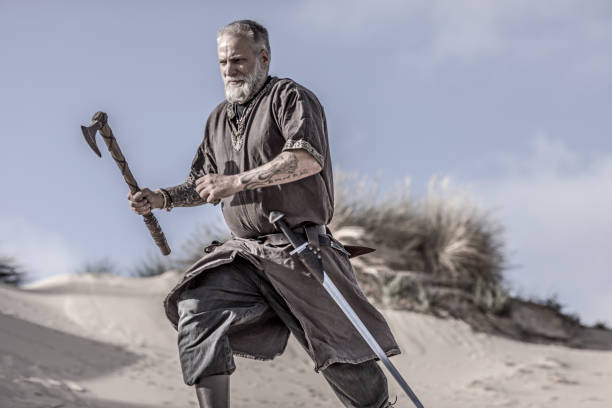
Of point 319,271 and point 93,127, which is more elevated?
point 93,127

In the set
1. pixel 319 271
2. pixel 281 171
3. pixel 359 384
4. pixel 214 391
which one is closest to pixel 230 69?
pixel 281 171

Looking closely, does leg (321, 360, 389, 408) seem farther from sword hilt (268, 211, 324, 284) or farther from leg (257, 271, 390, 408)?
sword hilt (268, 211, 324, 284)

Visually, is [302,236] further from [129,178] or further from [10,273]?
[10,273]

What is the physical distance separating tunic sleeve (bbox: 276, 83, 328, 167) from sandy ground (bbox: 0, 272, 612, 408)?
310 centimetres

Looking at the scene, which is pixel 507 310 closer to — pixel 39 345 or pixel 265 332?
pixel 39 345

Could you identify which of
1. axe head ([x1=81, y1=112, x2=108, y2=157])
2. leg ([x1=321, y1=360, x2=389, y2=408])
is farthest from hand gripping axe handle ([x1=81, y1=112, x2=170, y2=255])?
leg ([x1=321, y1=360, x2=389, y2=408])

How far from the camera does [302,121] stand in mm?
3254

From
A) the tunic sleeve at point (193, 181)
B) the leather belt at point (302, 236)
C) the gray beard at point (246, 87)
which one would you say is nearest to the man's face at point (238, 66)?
the gray beard at point (246, 87)

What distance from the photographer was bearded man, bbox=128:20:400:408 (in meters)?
3.25

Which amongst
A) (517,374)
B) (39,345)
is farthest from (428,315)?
(39,345)

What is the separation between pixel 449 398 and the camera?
749 centimetres

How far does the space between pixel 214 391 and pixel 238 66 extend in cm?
143

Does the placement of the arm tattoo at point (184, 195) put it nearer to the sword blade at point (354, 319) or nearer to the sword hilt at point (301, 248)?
the sword hilt at point (301, 248)

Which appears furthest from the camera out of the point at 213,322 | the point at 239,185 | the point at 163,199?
the point at 163,199
